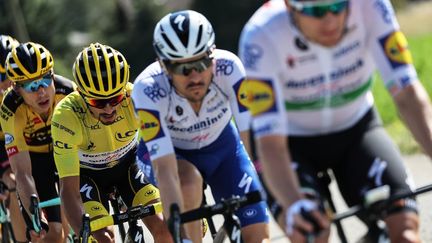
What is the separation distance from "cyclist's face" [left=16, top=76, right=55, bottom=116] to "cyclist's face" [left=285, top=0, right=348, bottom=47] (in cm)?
415

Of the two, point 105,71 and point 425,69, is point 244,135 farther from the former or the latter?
point 425,69

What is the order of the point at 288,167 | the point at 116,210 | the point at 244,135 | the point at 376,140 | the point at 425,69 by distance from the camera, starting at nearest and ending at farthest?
the point at 288,167 < the point at 376,140 < the point at 244,135 < the point at 116,210 < the point at 425,69

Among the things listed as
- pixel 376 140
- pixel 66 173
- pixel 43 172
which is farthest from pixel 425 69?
pixel 376 140

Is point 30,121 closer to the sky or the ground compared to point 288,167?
closer to the sky

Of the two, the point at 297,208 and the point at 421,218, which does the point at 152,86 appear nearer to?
the point at 297,208

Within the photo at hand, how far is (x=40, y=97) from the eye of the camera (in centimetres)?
883

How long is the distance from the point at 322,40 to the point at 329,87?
0.28 meters

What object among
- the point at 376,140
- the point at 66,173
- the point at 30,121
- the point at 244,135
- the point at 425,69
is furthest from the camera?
the point at 425,69

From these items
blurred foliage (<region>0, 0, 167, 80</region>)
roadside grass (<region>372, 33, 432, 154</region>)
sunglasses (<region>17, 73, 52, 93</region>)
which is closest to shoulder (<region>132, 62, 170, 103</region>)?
sunglasses (<region>17, 73, 52, 93</region>)

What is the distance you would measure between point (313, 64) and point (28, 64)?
433 centimetres

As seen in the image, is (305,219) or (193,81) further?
(193,81)

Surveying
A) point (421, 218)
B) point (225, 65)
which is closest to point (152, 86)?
point (225, 65)

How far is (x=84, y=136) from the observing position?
7965 mm

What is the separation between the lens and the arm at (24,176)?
8727mm
